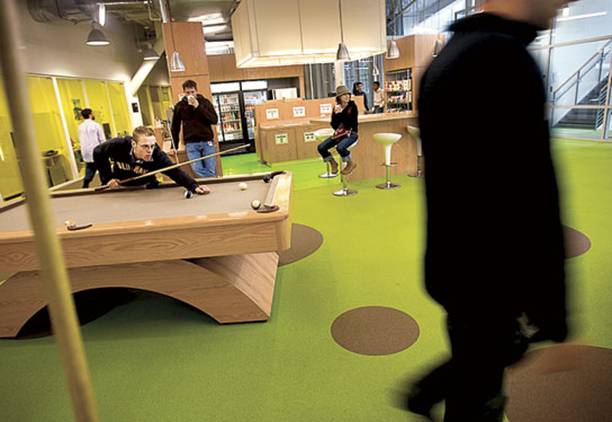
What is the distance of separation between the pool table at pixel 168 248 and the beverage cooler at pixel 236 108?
27.5 feet

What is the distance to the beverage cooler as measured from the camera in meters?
11.3

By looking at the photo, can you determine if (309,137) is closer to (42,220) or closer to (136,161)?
(136,161)

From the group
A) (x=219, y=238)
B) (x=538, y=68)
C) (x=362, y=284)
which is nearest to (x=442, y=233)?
(x=538, y=68)

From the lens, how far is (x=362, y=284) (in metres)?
3.14

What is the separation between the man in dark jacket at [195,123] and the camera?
511cm

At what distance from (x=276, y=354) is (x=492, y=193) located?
1847 mm

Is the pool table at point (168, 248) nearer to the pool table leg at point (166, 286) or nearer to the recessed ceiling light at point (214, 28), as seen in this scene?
the pool table leg at point (166, 286)

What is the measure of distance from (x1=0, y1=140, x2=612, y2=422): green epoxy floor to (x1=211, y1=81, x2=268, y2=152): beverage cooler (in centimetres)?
836

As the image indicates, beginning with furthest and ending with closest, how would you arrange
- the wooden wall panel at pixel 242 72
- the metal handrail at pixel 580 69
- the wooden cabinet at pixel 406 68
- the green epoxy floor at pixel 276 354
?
the wooden wall panel at pixel 242 72 → the wooden cabinet at pixel 406 68 → the metal handrail at pixel 580 69 → the green epoxy floor at pixel 276 354

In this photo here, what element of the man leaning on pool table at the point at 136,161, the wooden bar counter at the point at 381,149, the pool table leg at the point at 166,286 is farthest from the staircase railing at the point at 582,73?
the pool table leg at the point at 166,286

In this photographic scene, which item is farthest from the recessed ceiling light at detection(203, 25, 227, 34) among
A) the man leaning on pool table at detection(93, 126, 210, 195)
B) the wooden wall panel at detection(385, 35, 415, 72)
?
the man leaning on pool table at detection(93, 126, 210, 195)

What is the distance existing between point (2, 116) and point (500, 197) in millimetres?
8104

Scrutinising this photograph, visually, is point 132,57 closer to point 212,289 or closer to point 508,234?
point 212,289

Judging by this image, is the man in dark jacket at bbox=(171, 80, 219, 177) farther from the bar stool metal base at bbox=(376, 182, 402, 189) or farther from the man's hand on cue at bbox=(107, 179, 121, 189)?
the bar stool metal base at bbox=(376, 182, 402, 189)
